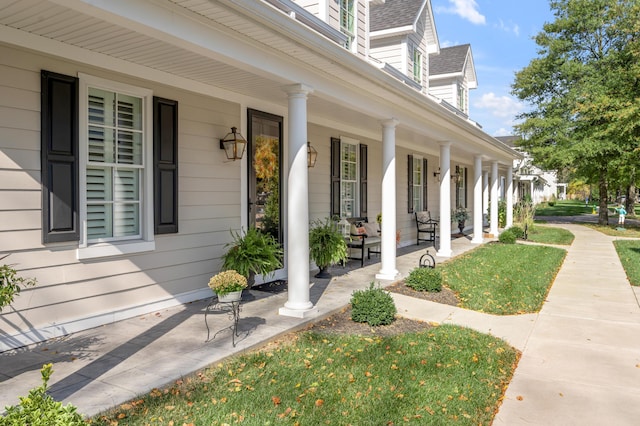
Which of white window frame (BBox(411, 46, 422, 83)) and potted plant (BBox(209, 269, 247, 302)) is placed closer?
potted plant (BBox(209, 269, 247, 302))

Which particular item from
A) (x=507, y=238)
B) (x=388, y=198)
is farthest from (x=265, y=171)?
(x=507, y=238)

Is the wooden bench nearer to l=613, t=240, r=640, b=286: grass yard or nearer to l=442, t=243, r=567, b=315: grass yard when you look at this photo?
l=442, t=243, r=567, b=315: grass yard

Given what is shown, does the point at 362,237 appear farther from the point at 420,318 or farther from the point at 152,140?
the point at 152,140

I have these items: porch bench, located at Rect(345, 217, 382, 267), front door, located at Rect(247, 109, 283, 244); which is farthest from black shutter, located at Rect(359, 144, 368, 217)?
front door, located at Rect(247, 109, 283, 244)

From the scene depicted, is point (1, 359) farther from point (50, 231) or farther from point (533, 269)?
point (533, 269)

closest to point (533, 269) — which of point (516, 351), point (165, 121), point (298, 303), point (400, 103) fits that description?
point (400, 103)

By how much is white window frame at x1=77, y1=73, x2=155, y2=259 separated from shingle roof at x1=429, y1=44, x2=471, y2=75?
508 inches

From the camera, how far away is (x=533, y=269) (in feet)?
29.0

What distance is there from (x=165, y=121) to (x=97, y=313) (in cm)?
231

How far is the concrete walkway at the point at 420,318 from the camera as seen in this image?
125 inches

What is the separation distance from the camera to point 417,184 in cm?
1349

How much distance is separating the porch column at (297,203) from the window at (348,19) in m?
4.27

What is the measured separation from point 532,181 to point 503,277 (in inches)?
1356

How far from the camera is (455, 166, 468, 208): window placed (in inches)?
671
